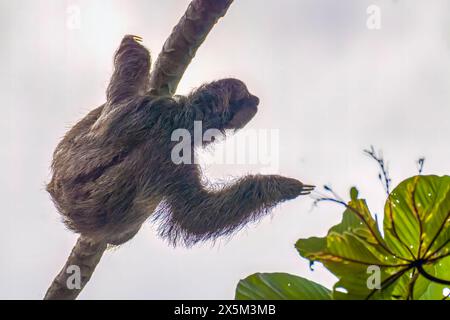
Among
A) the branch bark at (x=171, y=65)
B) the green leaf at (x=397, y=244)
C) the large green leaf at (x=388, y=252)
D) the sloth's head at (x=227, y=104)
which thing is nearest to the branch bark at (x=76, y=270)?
the branch bark at (x=171, y=65)

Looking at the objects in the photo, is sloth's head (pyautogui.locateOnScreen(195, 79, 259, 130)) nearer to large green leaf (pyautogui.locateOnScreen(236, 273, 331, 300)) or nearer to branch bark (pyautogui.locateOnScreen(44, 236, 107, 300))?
branch bark (pyautogui.locateOnScreen(44, 236, 107, 300))

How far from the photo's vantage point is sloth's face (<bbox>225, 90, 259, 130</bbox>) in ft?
23.6

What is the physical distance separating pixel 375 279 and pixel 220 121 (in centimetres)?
404

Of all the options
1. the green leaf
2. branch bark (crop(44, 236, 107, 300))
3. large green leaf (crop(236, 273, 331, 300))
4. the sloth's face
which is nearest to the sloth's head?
the sloth's face

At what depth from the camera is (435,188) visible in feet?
12.2

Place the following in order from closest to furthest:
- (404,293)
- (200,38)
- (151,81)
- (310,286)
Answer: (404,293)
(310,286)
(200,38)
(151,81)

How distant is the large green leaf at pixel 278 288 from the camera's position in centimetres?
377

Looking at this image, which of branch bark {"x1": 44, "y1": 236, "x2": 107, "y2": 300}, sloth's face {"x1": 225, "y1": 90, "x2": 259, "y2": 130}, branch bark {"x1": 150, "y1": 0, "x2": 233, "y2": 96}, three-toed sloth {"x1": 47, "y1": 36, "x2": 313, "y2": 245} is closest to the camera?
branch bark {"x1": 150, "y1": 0, "x2": 233, "y2": 96}

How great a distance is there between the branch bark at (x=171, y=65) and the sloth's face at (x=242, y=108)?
790 mm

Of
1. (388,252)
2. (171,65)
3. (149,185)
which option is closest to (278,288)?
(388,252)

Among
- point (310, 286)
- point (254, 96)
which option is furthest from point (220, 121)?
point (310, 286)

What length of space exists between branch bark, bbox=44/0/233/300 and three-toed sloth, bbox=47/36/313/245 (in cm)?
24
